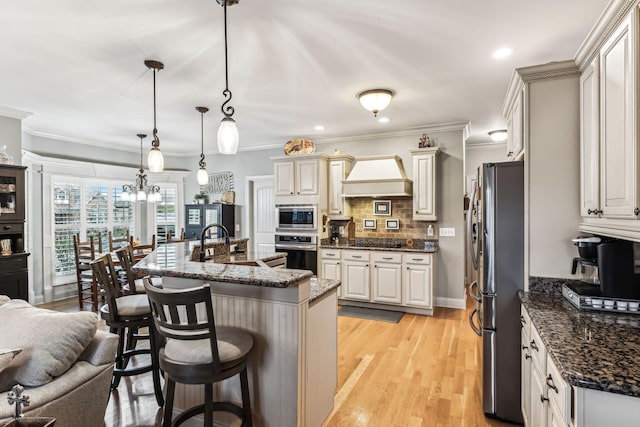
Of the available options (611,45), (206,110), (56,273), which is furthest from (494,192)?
(56,273)

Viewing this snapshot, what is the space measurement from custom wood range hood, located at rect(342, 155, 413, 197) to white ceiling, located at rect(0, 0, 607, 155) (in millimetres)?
782

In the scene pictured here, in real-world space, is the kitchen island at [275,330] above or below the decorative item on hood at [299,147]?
below

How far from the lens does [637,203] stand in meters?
1.42

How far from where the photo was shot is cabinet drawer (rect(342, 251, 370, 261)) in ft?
16.0

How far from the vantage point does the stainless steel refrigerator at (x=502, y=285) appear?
2219 mm

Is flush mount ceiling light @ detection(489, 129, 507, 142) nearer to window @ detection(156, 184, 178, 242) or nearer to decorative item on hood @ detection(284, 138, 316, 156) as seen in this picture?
decorative item on hood @ detection(284, 138, 316, 156)

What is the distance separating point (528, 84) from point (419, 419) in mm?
2386

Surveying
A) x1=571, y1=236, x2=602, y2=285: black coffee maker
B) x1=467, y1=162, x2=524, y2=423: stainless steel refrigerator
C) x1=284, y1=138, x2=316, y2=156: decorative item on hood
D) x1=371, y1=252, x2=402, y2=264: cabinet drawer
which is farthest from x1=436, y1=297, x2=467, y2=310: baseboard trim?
x1=284, y1=138, x2=316, y2=156: decorative item on hood

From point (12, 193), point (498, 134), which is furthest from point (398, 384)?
point (12, 193)

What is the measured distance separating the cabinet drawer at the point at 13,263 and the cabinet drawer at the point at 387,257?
4317 millimetres

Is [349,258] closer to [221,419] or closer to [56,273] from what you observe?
[221,419]

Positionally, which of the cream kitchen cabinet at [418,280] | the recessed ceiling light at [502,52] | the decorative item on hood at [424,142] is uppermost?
the recessed ceiling light at [502,52]

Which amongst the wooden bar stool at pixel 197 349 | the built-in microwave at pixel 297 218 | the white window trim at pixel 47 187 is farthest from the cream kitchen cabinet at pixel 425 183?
the white window trim at pixel 47 187

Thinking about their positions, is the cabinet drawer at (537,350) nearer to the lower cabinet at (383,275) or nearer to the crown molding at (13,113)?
the lower cabinet at (383,275)
